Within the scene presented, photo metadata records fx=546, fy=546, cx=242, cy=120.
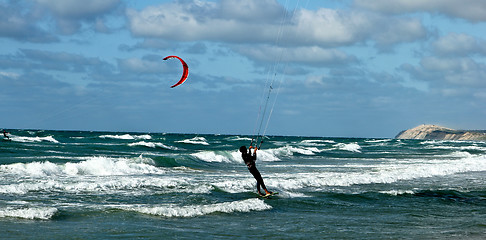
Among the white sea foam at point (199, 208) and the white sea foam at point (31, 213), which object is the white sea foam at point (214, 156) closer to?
the white sea foam at point (199, 208)

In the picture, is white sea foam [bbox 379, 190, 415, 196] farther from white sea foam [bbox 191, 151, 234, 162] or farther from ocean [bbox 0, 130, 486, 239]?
white sea foam [bbox 191, 151, 234, 162]

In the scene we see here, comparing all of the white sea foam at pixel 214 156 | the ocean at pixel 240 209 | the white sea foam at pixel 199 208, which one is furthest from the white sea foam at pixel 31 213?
the white sea foam at pixel 214 156

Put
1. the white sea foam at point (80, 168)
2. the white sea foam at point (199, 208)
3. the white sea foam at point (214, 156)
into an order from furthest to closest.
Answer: the white sea foam at point (214, 156), the white sea foam at point (80, 168), the white sea foam at point (199, 208)

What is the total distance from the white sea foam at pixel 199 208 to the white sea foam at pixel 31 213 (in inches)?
66.6

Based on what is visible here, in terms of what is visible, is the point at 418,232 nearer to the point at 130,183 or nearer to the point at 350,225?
the point at 350,225

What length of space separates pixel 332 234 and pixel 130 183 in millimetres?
8679

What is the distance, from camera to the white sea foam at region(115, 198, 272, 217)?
12.1 metres

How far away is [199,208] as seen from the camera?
499 inches

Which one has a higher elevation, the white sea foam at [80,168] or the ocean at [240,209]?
the white sea foam at [80,168]

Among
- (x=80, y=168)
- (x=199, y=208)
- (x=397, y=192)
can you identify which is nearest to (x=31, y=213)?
(x=199, y=208)

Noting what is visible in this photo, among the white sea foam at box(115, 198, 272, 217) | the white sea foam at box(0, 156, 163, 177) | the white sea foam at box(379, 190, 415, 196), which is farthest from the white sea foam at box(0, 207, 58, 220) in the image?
the white sea foam at box(379, 190, 415, 196)

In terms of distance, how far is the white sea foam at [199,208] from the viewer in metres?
12.1

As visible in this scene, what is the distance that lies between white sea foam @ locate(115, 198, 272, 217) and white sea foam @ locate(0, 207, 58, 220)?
1693 mm

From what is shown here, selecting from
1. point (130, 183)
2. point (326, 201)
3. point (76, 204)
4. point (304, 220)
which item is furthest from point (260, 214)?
point (130, 183)
